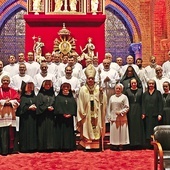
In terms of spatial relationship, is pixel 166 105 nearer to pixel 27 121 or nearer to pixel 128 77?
pixel 128 77

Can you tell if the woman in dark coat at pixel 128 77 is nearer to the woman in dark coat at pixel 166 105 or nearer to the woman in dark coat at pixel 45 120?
the woman in dark coat at pixel 166 105

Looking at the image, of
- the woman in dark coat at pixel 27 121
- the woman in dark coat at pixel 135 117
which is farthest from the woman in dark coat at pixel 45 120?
the woman in dark coat at pixel 135 117

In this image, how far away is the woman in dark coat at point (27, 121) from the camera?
9242mm

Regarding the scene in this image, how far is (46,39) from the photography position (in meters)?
13.0

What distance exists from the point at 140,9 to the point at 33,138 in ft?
40.5

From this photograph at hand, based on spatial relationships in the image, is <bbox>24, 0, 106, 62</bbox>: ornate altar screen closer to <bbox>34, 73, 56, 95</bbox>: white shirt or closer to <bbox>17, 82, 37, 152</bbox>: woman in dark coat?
<bbox>34, 73, 56, 95</bbox>: white shirt

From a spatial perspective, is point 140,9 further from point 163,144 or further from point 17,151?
point 163,144

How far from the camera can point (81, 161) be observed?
7.99 metres

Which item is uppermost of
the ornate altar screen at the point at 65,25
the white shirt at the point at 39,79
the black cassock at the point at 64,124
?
the ornate altar screen at the point at 65,25

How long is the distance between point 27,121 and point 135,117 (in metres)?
2.54

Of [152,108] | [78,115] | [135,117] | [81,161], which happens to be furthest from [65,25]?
[81,161]

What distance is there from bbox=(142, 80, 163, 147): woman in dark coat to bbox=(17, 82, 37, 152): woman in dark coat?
2.59 metres

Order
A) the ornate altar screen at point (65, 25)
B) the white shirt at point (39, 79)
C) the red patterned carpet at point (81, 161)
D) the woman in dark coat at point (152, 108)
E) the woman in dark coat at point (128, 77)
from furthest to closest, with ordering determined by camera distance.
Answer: the ornate altar screen at point (65, 25)
the white shirt at point (39, 79)
the woman in dark coat at point (128, 77)
the woman in dark coat at point (152, 108)
the red patterned carpet at point (81, 161)

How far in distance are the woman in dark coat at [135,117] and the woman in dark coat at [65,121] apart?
135 centimetres
